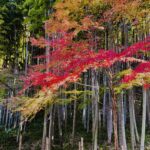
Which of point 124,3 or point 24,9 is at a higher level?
point 24,9

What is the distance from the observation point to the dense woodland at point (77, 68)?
8.37m

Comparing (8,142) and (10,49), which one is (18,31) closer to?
(10,49)

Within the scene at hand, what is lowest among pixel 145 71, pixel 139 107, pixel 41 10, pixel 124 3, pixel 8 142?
pixel 8 142

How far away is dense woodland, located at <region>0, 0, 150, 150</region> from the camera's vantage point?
8.37 metres

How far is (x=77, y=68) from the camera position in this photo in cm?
806

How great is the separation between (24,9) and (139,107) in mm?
8936

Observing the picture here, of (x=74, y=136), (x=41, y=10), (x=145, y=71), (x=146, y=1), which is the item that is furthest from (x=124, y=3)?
(x=74, y=136)

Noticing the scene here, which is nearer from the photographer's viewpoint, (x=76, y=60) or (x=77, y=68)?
(x=77, y=68)

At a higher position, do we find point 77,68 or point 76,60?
point 76,60

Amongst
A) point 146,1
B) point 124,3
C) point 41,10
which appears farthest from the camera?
point 41,10

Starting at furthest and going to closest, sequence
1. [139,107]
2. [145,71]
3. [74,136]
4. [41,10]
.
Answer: [139,107] < [74,136] < [41,10] < [145,71]

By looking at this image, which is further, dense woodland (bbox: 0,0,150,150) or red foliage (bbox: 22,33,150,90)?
dense woodland (bbox: 0,0,150,150)

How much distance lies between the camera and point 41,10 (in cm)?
1438

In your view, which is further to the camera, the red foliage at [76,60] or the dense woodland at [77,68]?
the dense woodland at [77,68]
